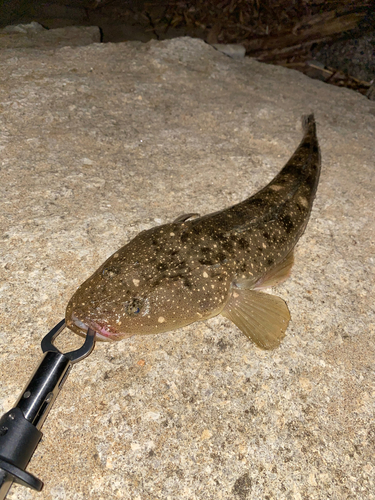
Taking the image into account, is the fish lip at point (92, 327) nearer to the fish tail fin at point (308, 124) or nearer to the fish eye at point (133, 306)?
the fish eye at point (133, 306)

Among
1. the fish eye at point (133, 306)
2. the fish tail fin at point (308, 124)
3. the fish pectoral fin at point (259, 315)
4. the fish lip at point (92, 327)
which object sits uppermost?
the fish tail fin at point (308, 124)

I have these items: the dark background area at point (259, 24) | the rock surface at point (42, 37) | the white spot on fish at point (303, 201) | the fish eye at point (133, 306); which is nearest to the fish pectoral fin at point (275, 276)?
the white spot on fish at point (303, 201)

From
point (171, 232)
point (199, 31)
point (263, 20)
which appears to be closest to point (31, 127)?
point (171, 232)

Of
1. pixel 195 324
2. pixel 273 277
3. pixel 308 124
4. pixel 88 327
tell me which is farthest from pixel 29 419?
pixel 308 124

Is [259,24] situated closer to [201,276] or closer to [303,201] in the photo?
[303,201]

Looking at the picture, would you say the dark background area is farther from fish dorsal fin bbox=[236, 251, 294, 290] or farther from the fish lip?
the fish lip

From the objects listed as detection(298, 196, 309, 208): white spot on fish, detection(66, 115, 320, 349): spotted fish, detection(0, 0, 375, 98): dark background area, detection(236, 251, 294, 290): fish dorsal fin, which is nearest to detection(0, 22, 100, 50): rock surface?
detection(0, 0, 375, 98): dark background area

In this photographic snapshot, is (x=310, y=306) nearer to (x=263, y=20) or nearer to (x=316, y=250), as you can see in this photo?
Answer: (x=316, y=250)
